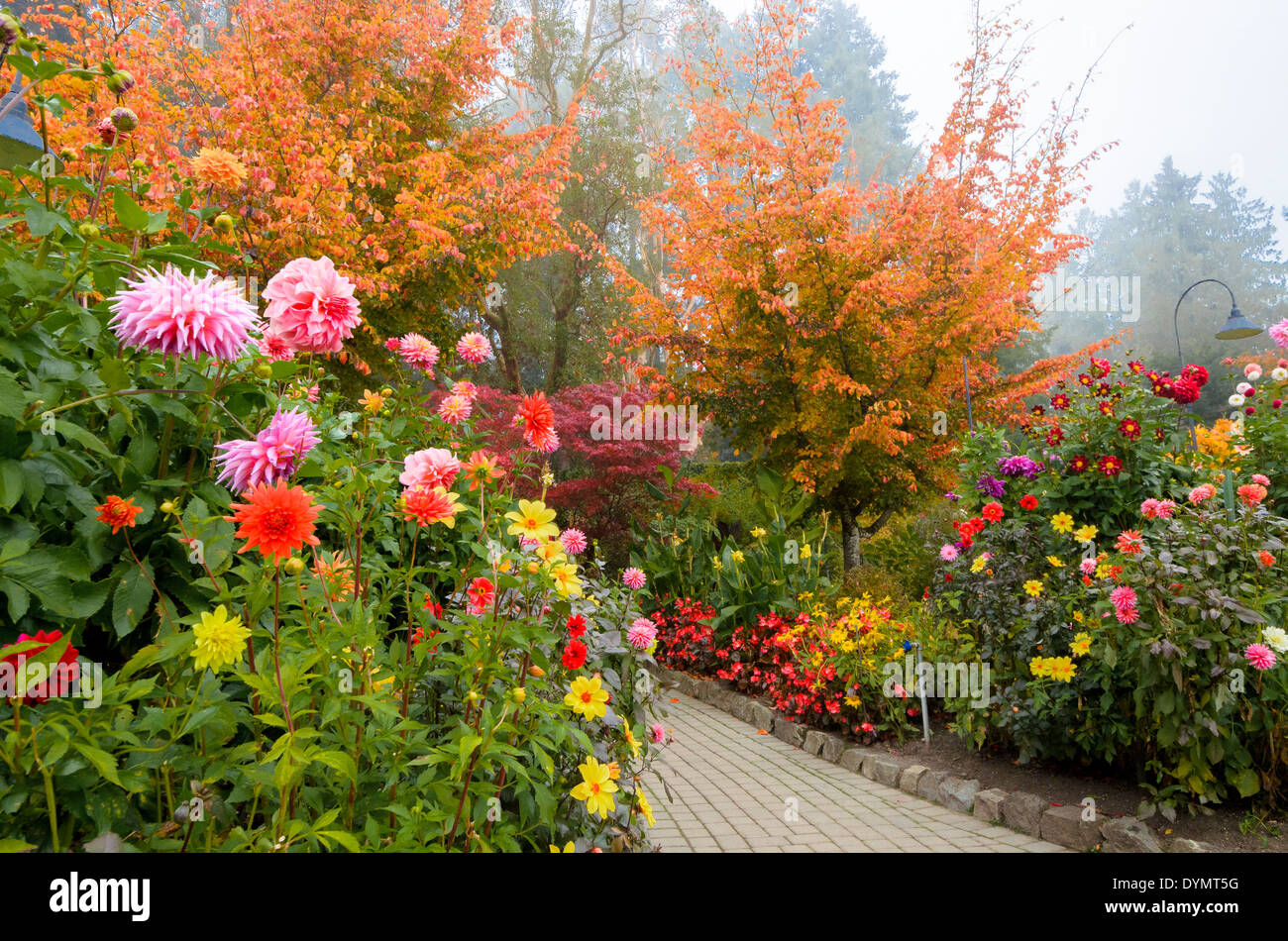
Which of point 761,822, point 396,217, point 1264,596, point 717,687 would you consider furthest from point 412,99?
point 1264,596

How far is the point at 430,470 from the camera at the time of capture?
4.89 ft

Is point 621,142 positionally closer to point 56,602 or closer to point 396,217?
point 396,217

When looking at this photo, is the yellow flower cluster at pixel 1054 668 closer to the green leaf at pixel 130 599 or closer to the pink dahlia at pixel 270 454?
the pink dahlia at pixel 270 454

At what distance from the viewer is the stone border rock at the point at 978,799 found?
112 inches

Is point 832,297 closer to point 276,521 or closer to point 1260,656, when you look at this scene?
point 1260,656

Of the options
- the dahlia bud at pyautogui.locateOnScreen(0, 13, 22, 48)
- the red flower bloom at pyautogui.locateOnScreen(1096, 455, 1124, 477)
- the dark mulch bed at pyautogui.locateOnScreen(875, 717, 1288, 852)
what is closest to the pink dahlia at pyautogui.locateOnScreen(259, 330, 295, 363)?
the dahlia bud at pyautogui.locateOnScreen(0, 13, 22, 48)

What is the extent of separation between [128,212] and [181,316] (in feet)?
1.50

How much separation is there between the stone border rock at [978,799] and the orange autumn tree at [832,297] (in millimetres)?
2836

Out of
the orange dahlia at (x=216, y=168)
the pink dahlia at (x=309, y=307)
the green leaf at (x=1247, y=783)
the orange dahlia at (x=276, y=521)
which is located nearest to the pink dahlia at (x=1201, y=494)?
the green leaf at (x=1247, y=783)

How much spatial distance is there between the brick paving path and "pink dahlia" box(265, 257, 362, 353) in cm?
229

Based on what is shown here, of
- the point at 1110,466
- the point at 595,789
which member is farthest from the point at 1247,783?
the point at 595,789
